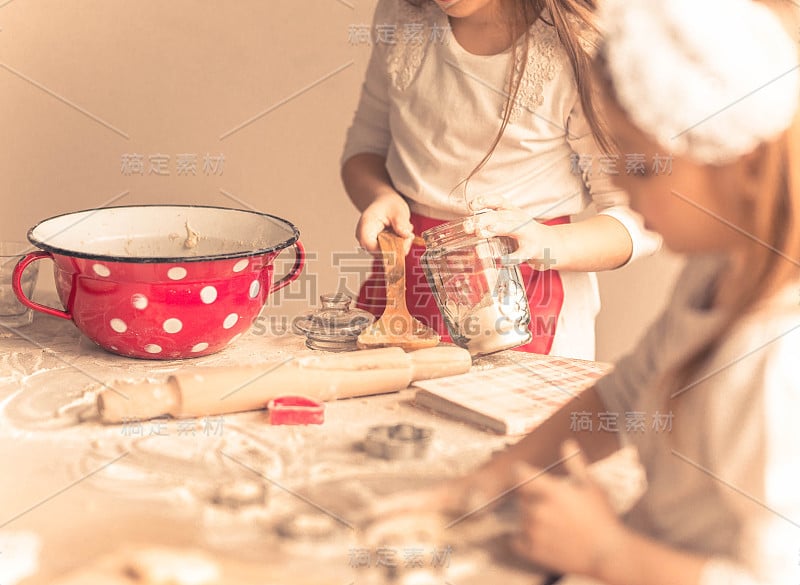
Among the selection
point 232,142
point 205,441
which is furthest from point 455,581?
point 232,142

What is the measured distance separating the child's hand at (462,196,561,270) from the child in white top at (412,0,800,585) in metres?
0.29

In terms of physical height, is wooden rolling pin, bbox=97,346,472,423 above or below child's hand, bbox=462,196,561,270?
below

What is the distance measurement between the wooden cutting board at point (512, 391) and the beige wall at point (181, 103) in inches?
30.4

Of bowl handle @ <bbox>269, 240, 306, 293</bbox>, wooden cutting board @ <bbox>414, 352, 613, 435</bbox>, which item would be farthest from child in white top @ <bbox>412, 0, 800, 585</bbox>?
bowl handle @ <bbox>269, 240, 306, 293</bbox>

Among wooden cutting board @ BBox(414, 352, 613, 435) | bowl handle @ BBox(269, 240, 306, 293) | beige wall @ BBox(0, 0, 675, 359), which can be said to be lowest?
wooden cutting board @ BBox(414, 352, 613, 435)

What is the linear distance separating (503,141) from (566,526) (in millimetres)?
671

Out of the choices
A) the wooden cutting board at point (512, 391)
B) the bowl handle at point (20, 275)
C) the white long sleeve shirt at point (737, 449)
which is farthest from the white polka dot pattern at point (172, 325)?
the white long sleeve shirt at point (737, 449)

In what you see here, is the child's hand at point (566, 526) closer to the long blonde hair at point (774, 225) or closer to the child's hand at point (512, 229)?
the long blonde hair at point (774, 225)

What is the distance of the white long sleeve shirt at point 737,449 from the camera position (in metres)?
0.51

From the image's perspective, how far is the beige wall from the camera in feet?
5.20

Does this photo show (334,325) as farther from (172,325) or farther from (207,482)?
(207,482)

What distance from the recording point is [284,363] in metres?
0.82

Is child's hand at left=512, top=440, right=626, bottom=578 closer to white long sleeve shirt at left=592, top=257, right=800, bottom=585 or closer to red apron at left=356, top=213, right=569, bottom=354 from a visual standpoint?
white long sleeve shirt at left=592, top=257, right=800, bottom=585

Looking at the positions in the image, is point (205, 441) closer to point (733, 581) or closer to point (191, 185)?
point (733, 581)
